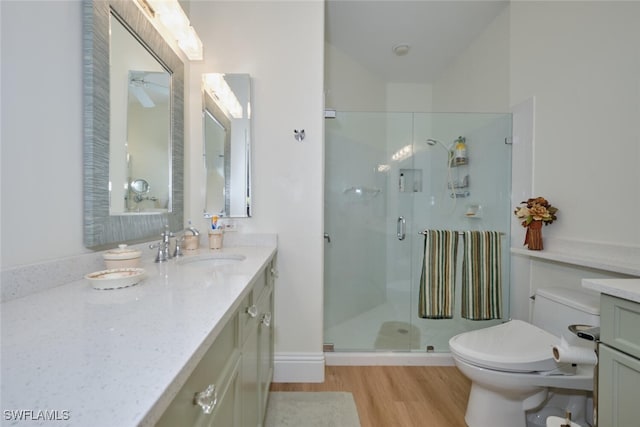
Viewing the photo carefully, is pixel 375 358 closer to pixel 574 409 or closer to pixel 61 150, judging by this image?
pixel 574 409

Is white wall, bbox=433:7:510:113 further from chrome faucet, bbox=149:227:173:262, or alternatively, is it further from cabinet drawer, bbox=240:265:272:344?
chrome faucet, bbox=149:227:173:262

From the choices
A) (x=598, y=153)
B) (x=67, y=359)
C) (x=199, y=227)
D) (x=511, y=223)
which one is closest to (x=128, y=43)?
(x=199, y=227)

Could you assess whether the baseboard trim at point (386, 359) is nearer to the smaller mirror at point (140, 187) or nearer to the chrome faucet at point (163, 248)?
the chrome faucet at point (163, 248)

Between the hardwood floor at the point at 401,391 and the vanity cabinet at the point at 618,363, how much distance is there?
2.62ft

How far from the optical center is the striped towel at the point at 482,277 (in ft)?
6.35

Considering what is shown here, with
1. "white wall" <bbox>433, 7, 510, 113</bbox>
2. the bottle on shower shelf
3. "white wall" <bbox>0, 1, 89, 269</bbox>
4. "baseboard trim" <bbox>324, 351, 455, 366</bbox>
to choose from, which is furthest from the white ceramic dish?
"white wall" <bbox>433, 7, 510, 113</bbox>

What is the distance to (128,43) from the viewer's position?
1.09 m

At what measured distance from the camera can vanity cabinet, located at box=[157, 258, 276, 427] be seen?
1.61 feet

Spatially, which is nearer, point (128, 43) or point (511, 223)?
point (128, 43)

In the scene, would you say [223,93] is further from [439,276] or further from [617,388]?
[617,388]

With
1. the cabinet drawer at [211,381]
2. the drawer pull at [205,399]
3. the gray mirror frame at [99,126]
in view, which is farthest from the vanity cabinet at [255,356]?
the gray mirror frame at [99,126]

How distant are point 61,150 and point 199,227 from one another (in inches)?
38.6

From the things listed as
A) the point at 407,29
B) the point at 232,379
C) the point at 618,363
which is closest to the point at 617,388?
the point at 618,363

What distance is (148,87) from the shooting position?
1271mm
